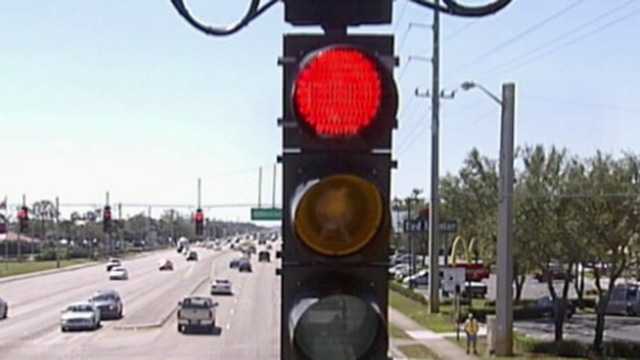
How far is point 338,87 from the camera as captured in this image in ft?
11.5

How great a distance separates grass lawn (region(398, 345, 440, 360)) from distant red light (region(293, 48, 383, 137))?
3111 cm

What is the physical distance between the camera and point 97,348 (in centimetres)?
3625

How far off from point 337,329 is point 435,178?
49471 millimetres

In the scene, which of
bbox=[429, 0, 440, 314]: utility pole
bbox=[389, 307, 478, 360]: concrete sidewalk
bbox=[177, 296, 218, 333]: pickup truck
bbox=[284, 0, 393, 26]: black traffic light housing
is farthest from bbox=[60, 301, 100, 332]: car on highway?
bbox=[284, 0, 393, 26]: black traffic light housing

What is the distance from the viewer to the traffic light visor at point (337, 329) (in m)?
3.46

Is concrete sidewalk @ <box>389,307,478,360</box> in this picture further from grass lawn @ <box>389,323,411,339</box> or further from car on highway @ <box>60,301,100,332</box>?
car on highway @ <box>60,301,100,332</box>

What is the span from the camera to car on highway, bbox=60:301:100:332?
144 ft

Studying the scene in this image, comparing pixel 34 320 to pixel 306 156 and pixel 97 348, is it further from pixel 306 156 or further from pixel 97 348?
pixel 306 156

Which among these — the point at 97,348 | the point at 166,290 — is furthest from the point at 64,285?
the point at 97,348

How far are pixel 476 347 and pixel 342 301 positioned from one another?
34.7 metres

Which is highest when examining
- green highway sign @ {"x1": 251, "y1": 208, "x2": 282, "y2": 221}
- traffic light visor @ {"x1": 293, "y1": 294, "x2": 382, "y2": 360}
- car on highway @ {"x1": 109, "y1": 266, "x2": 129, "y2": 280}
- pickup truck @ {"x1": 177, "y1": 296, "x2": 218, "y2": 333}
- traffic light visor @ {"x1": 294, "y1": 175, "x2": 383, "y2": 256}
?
green highway sign @ {"x1": 251, "y1": 208, "x2": 282, "y2": 221}

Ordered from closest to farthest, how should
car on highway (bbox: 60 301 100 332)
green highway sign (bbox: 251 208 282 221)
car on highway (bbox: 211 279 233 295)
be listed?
car on highway (bbox: 60 301 100 332)
green highway sign (bbox: 251 208 282 221)
car on highway (bbox: 211 279 233 295)

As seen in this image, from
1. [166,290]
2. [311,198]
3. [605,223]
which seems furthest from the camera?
[166,290]

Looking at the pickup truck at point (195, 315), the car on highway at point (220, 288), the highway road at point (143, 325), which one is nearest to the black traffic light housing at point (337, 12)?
the highway road at point (143, 325)
